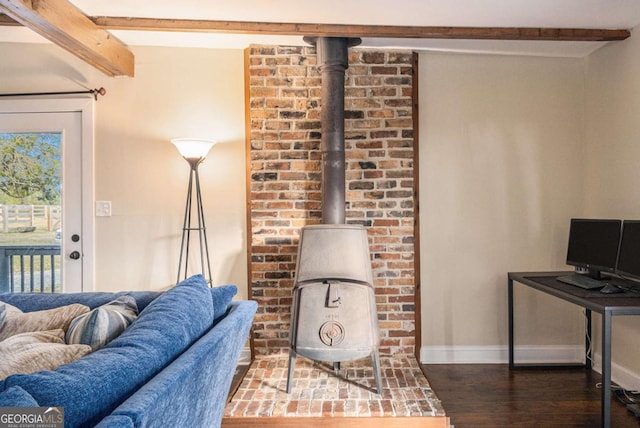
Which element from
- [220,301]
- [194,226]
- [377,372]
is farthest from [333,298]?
[194,226]

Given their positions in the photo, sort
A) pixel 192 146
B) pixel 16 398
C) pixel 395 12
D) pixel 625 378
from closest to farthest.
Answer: pixel 16 398 → pixel 395 12 → pixel 625 378 → pixel 192 146

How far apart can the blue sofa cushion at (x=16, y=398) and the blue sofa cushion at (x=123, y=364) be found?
0.05 ft

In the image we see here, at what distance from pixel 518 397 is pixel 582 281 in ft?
2.67

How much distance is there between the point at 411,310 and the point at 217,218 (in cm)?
160

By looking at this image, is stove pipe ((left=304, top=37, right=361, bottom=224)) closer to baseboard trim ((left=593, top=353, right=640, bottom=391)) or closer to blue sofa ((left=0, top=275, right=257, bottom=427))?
blue sofa ((left=0, top=275, right=257, bottom=427))

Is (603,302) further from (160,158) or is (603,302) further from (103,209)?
(103,209)

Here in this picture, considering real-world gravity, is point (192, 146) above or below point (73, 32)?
below

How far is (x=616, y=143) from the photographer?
2723 mm

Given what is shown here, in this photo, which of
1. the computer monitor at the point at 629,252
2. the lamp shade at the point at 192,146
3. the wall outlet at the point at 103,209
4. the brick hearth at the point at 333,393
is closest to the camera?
the brick hearth at the point at 333,393

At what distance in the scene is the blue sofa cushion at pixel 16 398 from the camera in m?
0.72

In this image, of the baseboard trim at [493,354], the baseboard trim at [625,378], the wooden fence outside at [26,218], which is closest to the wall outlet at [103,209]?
the wooden fence outside at [26,218]

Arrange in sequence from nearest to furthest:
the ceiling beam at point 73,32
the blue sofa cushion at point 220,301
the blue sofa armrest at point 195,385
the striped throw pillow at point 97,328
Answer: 1. the blue sofa armrest at point 195,385
2. the striped throw pillow at point 97,328
3. the blue sofa cushion at point 220,301
4. the ceiling beam at point 73,32

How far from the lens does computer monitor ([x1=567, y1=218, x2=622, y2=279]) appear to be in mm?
2439

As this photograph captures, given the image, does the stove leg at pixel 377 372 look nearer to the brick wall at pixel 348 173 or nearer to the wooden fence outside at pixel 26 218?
the brick wall at pixel 348 173
